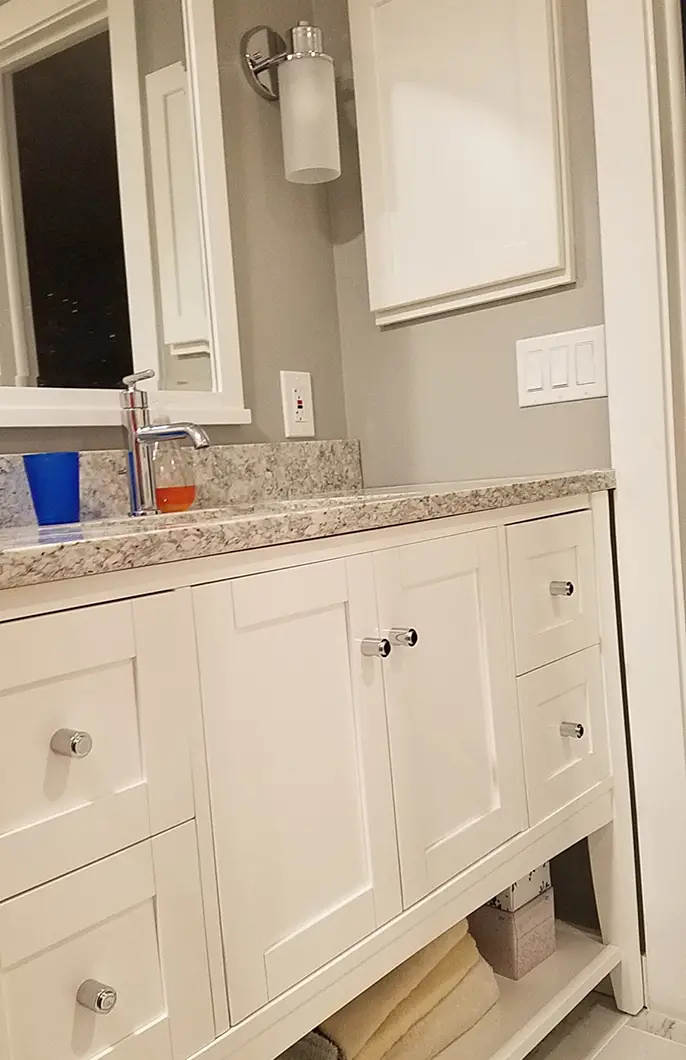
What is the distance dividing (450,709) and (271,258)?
899 mm

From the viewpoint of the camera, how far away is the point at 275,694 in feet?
3.06

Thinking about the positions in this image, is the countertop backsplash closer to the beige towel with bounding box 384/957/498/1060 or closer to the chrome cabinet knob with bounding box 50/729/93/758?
the chrome cabinet knob with bounding box 50/729/93/758

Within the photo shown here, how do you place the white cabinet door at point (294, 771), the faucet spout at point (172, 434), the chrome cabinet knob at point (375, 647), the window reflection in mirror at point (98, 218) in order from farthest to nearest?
the window reflection in mirror at point (98, 218)
the faucet spout at point (172, 434)
the chrome cabinet knob at point (375, 647)
the white cabinet door at point (294, 771)

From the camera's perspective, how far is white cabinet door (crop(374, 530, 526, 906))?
1.08 m

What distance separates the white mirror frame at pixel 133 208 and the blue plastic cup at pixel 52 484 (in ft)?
0.25

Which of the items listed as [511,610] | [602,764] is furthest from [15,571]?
[602,764]

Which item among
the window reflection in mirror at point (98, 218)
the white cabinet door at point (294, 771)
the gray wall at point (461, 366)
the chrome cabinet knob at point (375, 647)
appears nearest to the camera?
the white cabinet door at point (294, 771)

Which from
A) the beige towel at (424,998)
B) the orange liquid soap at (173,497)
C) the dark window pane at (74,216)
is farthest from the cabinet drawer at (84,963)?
the dark window pane at (74,216)

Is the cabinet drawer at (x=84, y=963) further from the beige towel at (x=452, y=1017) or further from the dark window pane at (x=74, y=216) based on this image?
the dark window pane at (x=74, y=216)

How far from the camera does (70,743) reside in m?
0.73

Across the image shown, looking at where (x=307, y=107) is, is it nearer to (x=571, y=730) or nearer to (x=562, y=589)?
(x=562, y=589)

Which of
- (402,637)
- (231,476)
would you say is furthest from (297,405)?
(402,637)

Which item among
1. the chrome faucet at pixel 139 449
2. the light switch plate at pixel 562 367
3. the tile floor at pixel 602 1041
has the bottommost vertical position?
the tile floor at pixel 602 1041

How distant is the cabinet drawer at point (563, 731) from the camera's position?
130 centimetres
